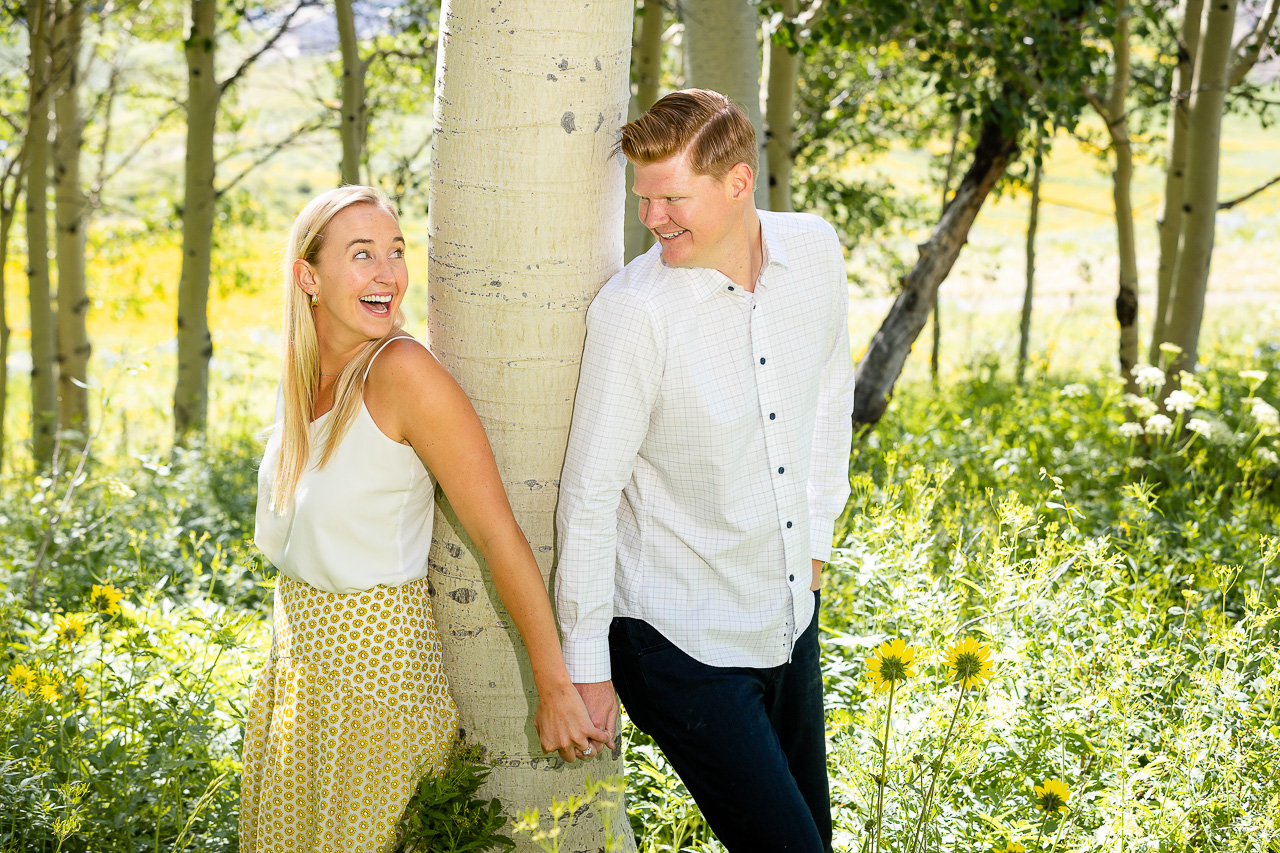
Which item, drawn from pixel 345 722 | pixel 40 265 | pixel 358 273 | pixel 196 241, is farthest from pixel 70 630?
pixel 40 265

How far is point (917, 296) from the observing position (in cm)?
553

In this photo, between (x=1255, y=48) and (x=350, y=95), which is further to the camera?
(x=350, y=95)

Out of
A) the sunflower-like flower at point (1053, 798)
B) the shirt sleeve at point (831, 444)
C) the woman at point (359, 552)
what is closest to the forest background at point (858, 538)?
the sunflower-like flower at point (1053, 798)

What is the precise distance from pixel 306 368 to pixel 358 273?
0.23 m

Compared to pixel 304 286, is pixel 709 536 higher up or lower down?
lower down

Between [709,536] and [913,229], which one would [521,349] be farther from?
[913,229]

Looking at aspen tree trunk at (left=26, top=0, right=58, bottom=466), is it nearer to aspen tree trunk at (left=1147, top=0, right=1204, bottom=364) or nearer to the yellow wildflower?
the yellow wildflower

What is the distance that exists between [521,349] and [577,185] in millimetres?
346

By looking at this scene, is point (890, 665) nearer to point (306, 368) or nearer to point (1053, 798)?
point (1053, 798)

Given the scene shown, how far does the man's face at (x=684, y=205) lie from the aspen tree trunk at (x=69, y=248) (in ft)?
21.8

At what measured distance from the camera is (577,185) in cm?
195

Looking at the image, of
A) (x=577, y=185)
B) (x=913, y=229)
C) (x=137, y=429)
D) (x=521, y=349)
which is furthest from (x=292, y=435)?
(x=137, y=429)

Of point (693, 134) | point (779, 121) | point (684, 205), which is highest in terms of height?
point (779, 121)

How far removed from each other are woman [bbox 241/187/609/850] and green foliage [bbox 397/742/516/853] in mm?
34
